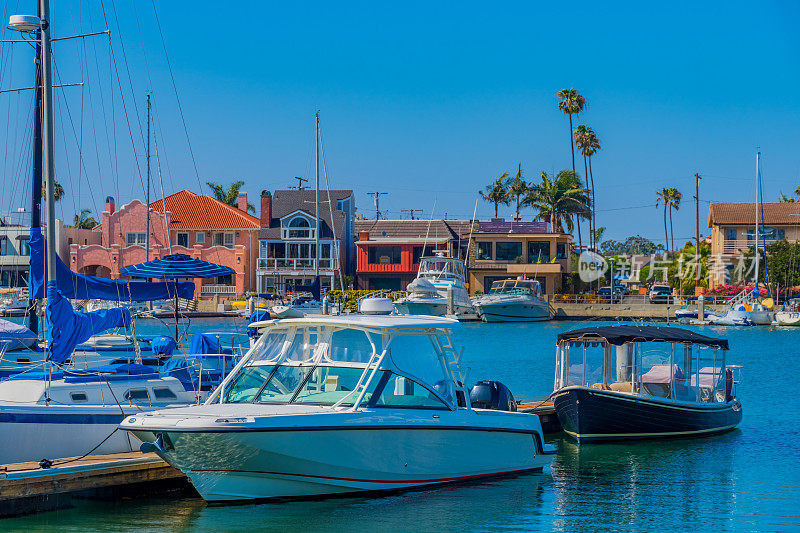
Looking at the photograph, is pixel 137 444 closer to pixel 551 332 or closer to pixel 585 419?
pixel 585 419

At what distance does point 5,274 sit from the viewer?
81.6m

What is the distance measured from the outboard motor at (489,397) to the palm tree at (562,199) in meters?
69.6

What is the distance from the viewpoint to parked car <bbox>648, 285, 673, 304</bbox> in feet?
246

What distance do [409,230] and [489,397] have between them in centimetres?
6814

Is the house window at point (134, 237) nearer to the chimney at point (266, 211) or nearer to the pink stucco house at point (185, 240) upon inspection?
the pink stucco house at point (185, 240)

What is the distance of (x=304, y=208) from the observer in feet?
265

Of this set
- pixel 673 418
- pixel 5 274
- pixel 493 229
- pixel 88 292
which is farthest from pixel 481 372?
pixel 5 274

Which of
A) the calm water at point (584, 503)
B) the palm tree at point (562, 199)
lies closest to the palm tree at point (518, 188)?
the palm tree at point (562, 199)

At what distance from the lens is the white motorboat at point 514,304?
69.2 m

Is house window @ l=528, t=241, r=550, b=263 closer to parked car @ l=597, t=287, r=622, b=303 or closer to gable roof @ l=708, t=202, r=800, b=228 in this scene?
parked car @ l=597, t=287, r=622, b=303

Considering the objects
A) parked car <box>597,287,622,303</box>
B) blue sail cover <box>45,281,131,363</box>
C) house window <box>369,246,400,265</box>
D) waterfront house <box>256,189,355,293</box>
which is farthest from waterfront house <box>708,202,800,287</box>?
blue sail cover <box>45,281,131,363</box>

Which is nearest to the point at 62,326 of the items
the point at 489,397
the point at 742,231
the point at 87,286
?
the point at 87,286

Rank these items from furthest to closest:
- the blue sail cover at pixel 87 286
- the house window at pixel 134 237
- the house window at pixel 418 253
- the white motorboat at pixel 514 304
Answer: the house window at pixel 418 253 → the house window at pixel 134 237 → the white motorboat at pixel 514 304 → the blue sail cover at pixel 87 286

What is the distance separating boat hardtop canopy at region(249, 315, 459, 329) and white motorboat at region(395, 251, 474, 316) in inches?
1924
